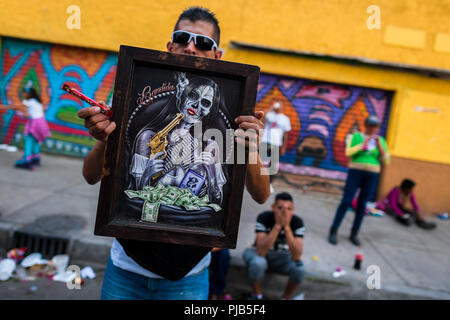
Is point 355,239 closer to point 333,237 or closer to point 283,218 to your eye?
point 333,237

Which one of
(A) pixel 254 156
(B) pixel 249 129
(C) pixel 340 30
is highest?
(C) pixel 340 30

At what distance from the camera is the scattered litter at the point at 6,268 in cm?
321

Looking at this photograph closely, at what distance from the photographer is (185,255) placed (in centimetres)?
150

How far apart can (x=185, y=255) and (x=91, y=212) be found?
141 inches

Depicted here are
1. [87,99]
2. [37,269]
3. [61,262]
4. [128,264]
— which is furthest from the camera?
[61,262]

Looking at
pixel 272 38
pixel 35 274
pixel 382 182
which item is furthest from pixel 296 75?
pixel 35 274

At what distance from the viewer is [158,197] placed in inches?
53.7

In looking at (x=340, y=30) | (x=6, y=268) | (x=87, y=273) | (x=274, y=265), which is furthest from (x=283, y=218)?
(x=340, y=30)

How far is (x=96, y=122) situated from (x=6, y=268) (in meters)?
3.04

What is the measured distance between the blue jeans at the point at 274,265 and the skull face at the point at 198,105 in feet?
7.74

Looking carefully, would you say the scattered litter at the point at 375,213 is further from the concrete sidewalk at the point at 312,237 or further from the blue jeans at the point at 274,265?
the blue jeans at the point at 274,265

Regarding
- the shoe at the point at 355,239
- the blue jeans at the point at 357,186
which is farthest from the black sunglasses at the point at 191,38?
the shoe at the point at 355,239

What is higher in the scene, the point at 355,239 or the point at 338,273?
the point at 355,239
